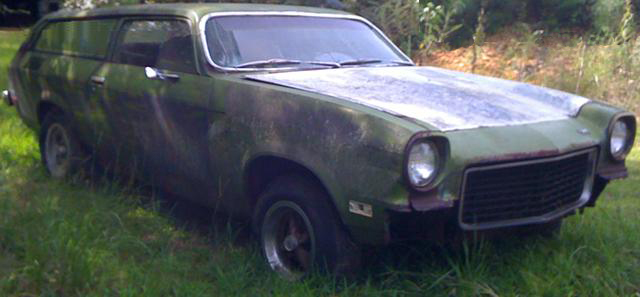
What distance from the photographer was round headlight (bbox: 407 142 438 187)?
12.1 feet

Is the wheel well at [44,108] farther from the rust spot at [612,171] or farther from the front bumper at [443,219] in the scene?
the rust spot at [612,171]

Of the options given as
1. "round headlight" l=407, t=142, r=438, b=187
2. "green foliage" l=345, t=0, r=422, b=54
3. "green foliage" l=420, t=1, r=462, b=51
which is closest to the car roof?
"round headlight" l=407, t=142, r=438, b=187

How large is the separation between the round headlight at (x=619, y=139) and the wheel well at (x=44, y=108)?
3.93 m

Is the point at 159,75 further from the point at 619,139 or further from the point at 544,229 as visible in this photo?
the point at 619,139

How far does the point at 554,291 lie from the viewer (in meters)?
4.11

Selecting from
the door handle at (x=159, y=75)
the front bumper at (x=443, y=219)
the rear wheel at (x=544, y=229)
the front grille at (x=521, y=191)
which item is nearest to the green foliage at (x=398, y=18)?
the door handle at (x=159, y=75)

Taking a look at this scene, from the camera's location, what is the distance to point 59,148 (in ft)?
21.0

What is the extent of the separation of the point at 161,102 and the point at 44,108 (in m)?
1.87

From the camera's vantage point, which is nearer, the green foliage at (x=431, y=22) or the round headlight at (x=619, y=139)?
the round headlight at (x=619, y=139)

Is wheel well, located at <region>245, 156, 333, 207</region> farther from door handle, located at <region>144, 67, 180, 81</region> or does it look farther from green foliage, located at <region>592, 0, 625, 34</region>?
green foliage, located at <region>592, 0, 625, 34</region>

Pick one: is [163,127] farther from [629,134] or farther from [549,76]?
[549,76]

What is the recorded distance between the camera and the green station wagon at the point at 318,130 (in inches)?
149

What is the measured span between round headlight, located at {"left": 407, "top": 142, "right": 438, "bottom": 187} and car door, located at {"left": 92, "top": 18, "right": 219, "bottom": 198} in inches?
54.8

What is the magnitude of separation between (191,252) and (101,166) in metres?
1.43
